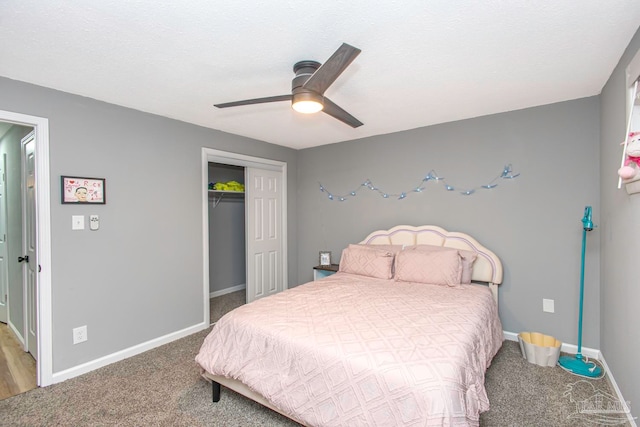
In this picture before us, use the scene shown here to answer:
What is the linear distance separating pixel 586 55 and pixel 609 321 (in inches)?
75.9

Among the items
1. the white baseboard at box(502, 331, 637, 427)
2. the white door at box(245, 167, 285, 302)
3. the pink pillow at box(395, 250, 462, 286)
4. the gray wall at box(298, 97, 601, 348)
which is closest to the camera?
the white baseboard at box(502, 331, 637, 427)

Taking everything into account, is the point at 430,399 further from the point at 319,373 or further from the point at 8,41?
the point at 8,41

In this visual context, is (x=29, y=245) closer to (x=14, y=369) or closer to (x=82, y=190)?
(x=82, y=190)

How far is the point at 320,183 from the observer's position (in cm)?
451

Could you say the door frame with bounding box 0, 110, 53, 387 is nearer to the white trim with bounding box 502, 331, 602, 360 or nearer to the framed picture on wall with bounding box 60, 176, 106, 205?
the framed picture on wall with bounding box 60, 176, 106, 205

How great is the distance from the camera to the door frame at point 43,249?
2.37m

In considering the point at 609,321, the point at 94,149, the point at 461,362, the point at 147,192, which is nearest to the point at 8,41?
the point at 94,149

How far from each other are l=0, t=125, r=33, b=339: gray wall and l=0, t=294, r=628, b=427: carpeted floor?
4.16 ft

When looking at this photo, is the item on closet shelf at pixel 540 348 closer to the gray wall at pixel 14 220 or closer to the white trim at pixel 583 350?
the white trim at pixel 583 350

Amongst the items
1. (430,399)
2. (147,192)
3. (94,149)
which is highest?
(94,149)

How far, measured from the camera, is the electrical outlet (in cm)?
255

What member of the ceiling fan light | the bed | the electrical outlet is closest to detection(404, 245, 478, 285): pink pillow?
the bed

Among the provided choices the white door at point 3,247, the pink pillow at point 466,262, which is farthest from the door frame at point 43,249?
the pink pillow at point 466,262

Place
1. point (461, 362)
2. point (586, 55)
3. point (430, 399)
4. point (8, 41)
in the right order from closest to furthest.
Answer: point (430, 399), point (461, 362), point (8, 41), point (586, 55)
